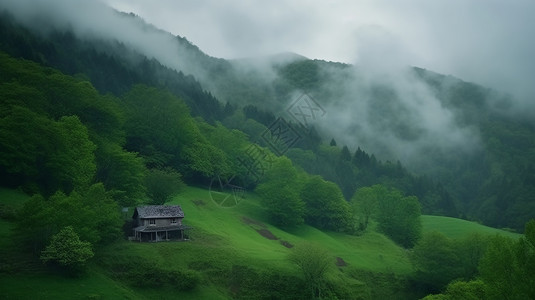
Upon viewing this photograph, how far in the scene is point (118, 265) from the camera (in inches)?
1960

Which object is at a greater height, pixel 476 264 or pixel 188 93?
pixel 188 93

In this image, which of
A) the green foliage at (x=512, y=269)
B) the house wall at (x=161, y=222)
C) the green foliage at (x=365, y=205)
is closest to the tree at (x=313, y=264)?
the house wall at (x=161, y=222)

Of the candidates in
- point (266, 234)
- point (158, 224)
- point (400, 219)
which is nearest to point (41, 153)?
point (158, 224)

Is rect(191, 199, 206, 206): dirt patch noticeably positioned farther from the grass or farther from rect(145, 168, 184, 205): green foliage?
the grass

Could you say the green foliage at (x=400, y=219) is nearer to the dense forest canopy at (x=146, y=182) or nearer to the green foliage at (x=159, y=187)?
the dense forest canopy at (x=146, y=182)

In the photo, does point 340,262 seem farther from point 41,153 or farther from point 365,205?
point 41,153

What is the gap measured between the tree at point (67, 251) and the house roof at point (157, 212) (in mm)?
15640

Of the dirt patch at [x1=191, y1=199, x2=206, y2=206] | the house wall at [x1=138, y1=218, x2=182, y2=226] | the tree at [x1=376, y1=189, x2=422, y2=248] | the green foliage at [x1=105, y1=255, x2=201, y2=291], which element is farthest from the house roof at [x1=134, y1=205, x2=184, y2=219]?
the tree at [x1=376, y1=189, x2=422, y2=248]

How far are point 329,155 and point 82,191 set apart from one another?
123m

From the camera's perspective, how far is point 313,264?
59406 millimetres

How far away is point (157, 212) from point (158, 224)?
1.99 metres

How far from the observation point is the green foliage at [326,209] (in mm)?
95812

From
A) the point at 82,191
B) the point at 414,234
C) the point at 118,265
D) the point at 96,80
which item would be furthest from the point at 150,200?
the point at 96,80

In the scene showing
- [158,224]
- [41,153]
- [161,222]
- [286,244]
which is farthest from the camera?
[286,244]
